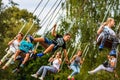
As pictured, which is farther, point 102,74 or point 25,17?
point 25,17

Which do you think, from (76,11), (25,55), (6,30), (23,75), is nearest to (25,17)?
(6,30)

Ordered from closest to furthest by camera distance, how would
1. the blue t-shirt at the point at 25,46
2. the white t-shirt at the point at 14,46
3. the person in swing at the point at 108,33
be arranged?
the person in swing at the point at 108,33
the blue t-shirt at the point at 25,46
the white t-shirt at the point at 14,46

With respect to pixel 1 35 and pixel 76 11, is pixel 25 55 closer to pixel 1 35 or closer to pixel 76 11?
pixel 76 11

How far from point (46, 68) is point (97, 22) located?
14126 millimetres

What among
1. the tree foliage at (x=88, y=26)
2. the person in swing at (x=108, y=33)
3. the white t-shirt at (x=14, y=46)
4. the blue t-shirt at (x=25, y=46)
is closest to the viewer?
the person in swing at (x=108, y=33)

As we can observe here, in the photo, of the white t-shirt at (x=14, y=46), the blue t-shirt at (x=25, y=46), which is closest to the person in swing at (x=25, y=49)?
the blue t-shirt at (x=25, y=46)

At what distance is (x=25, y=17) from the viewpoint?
52719 mm

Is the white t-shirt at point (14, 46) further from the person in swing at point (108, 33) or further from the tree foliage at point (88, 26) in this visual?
the tree foliage at point (88, 26)

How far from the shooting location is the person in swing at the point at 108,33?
14.2 m

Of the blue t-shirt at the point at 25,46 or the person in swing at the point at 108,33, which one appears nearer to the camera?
the person in swing at the point at 108,33

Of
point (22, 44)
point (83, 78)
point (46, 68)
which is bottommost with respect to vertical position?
point (83, 78)

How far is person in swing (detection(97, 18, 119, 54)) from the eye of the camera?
46.4 ft

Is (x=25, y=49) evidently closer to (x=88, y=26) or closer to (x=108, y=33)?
(x=108, y=33)

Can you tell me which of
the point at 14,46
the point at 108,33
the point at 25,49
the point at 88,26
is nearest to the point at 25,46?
the point at 25,49
